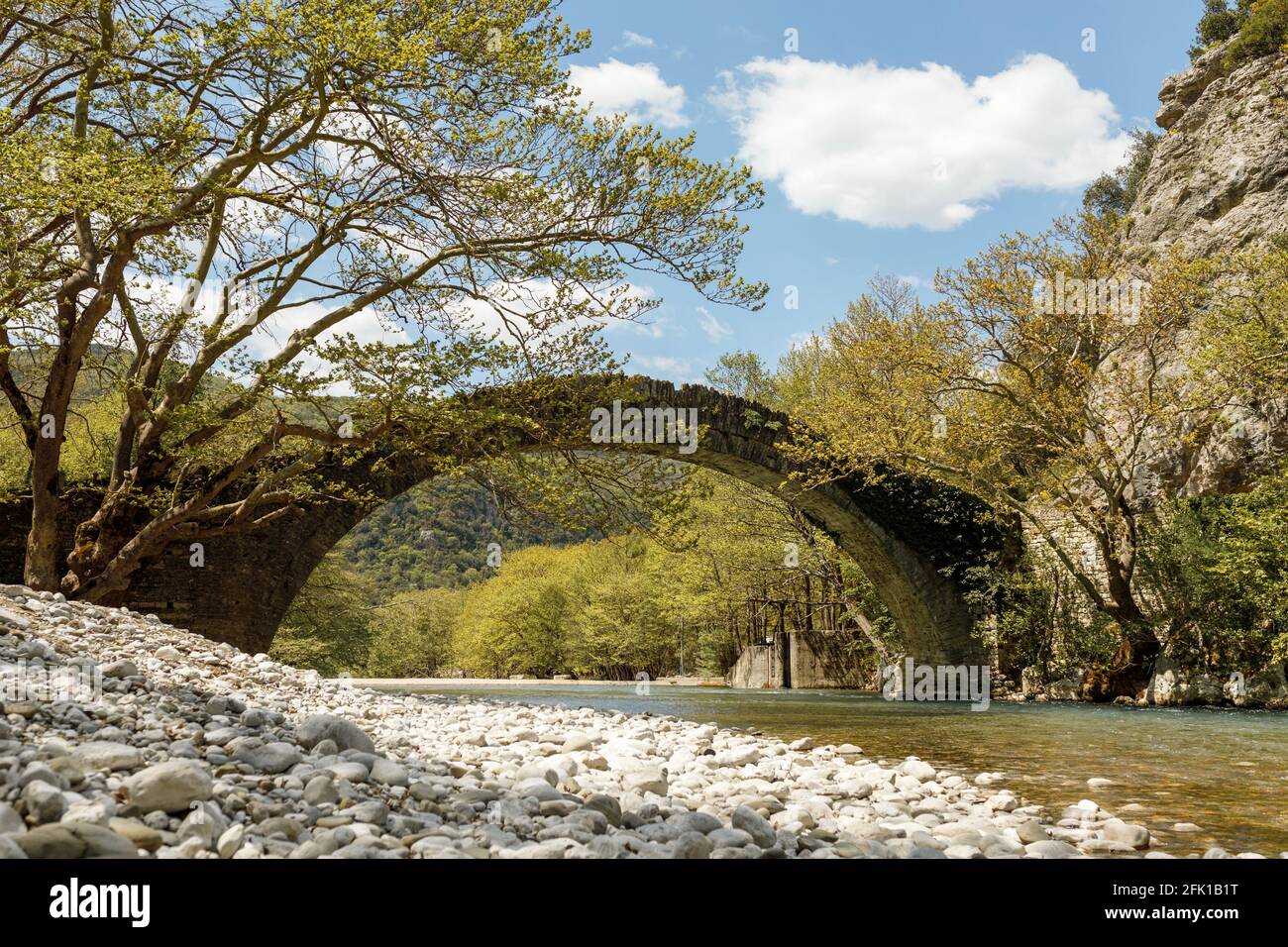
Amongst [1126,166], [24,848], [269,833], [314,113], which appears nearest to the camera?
[24,848]

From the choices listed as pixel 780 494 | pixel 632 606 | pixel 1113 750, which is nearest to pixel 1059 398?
pixel 780 494

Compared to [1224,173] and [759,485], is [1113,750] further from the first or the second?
[1224,173]

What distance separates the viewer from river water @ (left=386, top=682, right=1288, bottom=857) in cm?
486

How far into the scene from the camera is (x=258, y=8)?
8195 mm

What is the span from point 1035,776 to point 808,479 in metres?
12.8

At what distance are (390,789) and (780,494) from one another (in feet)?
57.3

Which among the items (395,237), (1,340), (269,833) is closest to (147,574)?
(1,340)

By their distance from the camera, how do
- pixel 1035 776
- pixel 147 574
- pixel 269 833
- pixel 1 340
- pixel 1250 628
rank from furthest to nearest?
pixel 1250 628
pixel 147 574
pixel 1 340
pixel 1035 776
pixel 269 833

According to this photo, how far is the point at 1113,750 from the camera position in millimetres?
7934

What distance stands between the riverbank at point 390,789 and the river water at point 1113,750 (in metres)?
0.54

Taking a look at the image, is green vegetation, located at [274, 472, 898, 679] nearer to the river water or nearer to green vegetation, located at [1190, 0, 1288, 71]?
the river water

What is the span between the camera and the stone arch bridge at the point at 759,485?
13.0m

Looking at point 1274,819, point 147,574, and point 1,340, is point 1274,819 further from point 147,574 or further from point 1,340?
point 147,574

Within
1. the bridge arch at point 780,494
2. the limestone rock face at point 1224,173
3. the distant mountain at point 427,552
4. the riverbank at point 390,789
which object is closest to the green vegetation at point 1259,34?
the limestone rock face at point 1224,173
